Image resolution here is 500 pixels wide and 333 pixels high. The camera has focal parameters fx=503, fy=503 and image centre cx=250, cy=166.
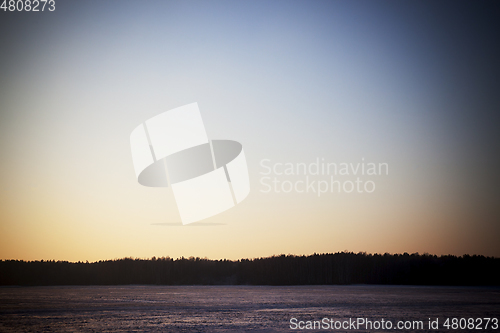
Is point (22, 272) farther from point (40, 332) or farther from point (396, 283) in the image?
point (40, 332)

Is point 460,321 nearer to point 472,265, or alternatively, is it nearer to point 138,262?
point 472,265

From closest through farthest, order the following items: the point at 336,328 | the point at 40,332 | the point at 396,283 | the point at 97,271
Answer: the point at 40,332 < the point at 336,328 < the point at 396,283 < the point at 97,271

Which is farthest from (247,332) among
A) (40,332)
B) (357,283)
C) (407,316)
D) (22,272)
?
(22,272)

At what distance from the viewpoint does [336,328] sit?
1040 inches

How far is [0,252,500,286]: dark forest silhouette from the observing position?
125125 millimetres

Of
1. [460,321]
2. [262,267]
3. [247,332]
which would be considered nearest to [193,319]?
[247,332]

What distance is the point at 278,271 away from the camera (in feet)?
438

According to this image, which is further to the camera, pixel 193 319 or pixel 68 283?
pixel 68 283

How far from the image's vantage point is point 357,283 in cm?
12481

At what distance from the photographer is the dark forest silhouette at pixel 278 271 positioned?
125m

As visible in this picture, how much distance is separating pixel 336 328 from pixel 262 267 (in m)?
115

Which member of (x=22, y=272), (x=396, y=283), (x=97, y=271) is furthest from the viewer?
(x=97, y=271)

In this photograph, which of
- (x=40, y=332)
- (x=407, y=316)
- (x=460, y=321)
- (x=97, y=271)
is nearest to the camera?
(x=40, y=332)

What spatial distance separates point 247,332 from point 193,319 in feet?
22.1
